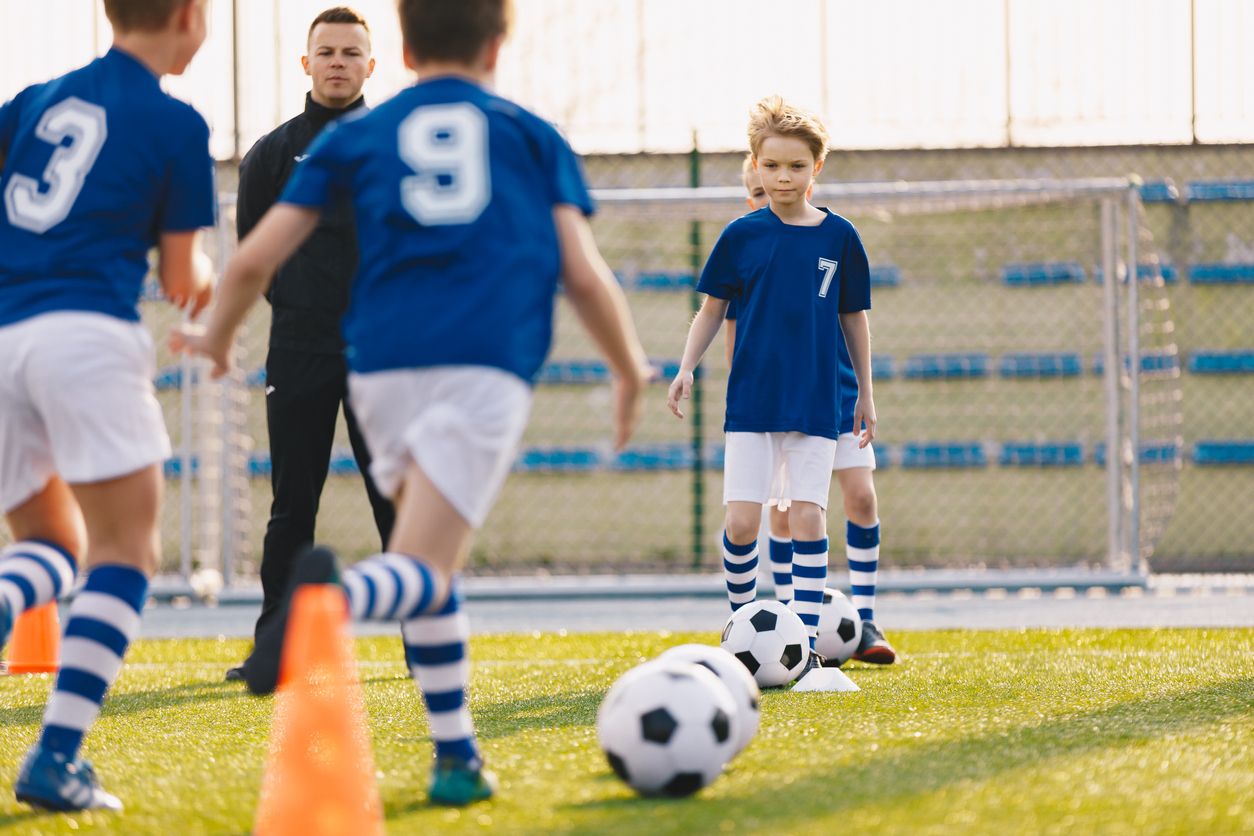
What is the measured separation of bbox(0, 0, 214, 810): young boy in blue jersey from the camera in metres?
2.84

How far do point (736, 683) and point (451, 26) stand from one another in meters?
1.44

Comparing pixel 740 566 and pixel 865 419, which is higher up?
pixel 865 419

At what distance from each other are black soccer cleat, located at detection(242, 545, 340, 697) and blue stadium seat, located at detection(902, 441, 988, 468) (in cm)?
859

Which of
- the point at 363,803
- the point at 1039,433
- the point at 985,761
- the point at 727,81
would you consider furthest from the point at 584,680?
the point at 1039,433

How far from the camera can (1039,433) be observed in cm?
1144

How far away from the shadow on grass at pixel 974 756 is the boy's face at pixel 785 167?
1837 millimetres

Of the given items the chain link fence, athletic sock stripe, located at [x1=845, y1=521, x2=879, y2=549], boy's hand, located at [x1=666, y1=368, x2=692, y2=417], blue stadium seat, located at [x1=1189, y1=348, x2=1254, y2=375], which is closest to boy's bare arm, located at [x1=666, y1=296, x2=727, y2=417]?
boy's hand, located at [x1=666, y1=368, x2=692, y2=417]

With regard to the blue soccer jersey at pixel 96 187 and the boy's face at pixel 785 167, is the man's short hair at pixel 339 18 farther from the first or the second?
the blue soccer jersey at pixel 96 187

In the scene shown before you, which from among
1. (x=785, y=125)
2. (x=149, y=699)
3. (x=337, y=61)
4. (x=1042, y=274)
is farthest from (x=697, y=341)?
(x=1042, y=274)

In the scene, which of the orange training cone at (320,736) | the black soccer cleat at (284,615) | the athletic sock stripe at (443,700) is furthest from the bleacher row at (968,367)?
the orange training cone at (320,736)

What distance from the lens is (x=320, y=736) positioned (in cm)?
229

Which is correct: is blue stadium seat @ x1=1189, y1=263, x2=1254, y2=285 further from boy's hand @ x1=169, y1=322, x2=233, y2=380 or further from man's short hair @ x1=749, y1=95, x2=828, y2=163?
boy's hand @ x1=169, y1=322, x2=233, y2=380

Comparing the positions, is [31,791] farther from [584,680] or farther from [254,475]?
[254,475]

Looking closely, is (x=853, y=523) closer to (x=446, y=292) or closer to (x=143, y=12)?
(x=446, y=292)
